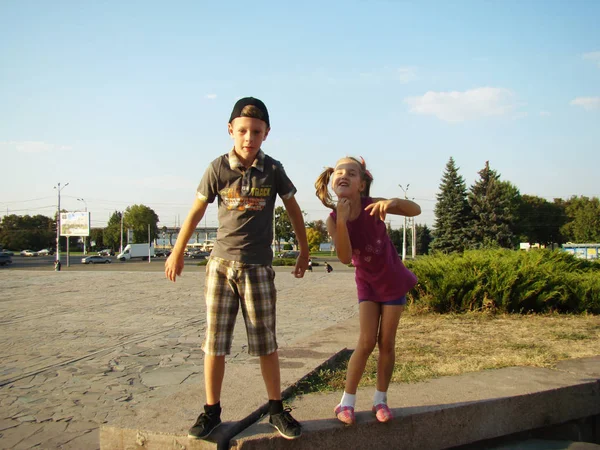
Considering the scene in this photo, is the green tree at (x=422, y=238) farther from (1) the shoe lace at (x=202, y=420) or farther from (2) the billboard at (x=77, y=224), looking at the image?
(1) the shoe lace at (x=202, y=420)

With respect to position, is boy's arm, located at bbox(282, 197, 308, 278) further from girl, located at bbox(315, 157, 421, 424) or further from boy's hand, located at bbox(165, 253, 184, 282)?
boy's hand, located at bbox(165, 253, 184, 282)

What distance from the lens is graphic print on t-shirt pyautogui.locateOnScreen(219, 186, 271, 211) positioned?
99.7 inches

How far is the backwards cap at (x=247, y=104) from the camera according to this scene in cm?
261

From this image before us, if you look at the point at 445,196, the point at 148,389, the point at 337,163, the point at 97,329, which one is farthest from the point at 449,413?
the point at 445,196

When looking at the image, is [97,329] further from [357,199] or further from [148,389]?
[357,199]

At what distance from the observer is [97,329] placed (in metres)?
6.59

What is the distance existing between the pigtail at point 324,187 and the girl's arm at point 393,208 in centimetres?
28

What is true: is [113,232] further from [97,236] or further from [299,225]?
[299,225]

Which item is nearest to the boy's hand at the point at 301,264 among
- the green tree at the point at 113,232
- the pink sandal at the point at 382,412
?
the pink sandal at the point at 382,412

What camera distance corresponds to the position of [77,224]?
56469 millimetres

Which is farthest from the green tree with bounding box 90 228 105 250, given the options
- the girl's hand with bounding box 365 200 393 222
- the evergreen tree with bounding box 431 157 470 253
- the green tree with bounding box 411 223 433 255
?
the girl's hand with bounding box 365 200 393 222

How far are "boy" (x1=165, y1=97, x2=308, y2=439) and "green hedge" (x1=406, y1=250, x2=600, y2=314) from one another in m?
5.31

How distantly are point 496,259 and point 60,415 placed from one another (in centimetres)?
670

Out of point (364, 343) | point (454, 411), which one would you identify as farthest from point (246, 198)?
point (454, 411)
